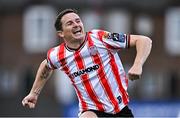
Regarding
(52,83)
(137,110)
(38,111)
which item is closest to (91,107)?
(137,110)

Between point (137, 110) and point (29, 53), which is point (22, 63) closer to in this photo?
point (29, 53)

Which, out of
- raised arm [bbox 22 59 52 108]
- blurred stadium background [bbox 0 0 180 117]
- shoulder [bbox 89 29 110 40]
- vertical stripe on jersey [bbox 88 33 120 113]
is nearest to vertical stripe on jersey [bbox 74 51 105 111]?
vertical stripe on jersey [bbox 88 33 120 113]

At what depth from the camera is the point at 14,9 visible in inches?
1863

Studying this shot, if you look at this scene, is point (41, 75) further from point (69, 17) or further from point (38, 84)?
point (69, 17)

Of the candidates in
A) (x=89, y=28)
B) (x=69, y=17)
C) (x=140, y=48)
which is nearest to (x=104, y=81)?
(x=140, y=48)

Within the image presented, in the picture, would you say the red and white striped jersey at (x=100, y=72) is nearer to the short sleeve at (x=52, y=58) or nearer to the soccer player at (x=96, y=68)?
the soccer player at (x=96, y=68)

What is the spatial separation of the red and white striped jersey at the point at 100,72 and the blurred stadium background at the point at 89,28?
33.5 m

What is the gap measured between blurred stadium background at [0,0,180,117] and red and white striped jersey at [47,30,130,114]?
33454 millimetres

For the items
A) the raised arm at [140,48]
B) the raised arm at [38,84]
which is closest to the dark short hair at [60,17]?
the raised arm at [38,84]

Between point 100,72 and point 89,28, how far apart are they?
118 feet

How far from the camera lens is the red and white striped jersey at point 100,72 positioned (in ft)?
30.9

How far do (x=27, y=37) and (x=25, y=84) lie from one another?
6.21 metres

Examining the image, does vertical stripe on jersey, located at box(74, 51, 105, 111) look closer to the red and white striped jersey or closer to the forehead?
the red and white striped jersey

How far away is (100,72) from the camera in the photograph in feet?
30.9
